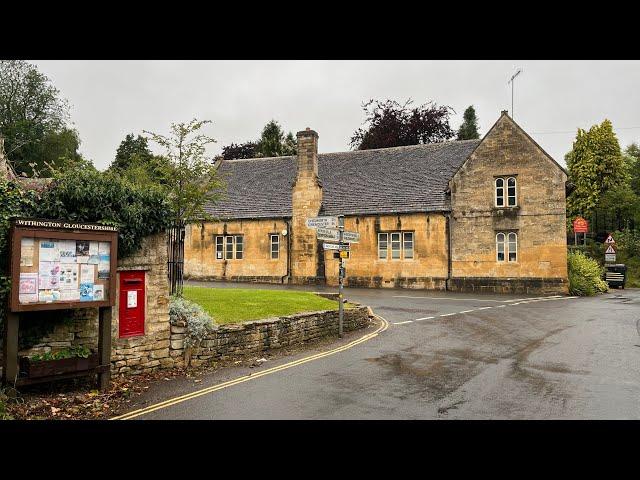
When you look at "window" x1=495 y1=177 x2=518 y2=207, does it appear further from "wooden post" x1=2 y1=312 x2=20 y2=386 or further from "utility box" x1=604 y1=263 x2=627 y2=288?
"wooden post" x1=2 y1=312 x2=20 y2=386

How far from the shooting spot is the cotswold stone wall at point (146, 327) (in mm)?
9404

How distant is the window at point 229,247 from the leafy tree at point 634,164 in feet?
141

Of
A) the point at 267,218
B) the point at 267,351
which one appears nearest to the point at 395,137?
the point at 267,218

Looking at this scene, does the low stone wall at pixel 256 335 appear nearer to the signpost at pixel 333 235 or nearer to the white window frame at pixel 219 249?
the signpost at pixel 333 235

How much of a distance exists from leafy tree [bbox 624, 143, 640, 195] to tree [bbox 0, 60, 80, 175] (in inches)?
2382

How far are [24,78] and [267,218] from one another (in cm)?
3914

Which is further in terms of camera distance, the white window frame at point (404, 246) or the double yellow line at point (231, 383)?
the white window frame at point (404, 246)

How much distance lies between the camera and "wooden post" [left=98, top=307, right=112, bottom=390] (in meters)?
9.17

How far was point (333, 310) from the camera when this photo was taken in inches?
619

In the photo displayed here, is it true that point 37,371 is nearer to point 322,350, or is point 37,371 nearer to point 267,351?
point 267,351

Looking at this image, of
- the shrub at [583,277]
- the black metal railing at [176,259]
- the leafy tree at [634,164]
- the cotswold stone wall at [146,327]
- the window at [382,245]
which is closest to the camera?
the cotswold stone wall at [146,327]

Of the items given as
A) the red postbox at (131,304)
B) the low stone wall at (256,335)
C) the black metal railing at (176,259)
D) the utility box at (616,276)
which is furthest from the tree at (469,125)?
the red postbox at (131,304)

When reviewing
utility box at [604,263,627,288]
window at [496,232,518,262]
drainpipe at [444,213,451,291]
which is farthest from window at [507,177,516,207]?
utility box at [604,263,627,288]

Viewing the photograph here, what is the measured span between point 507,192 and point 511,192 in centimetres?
22
